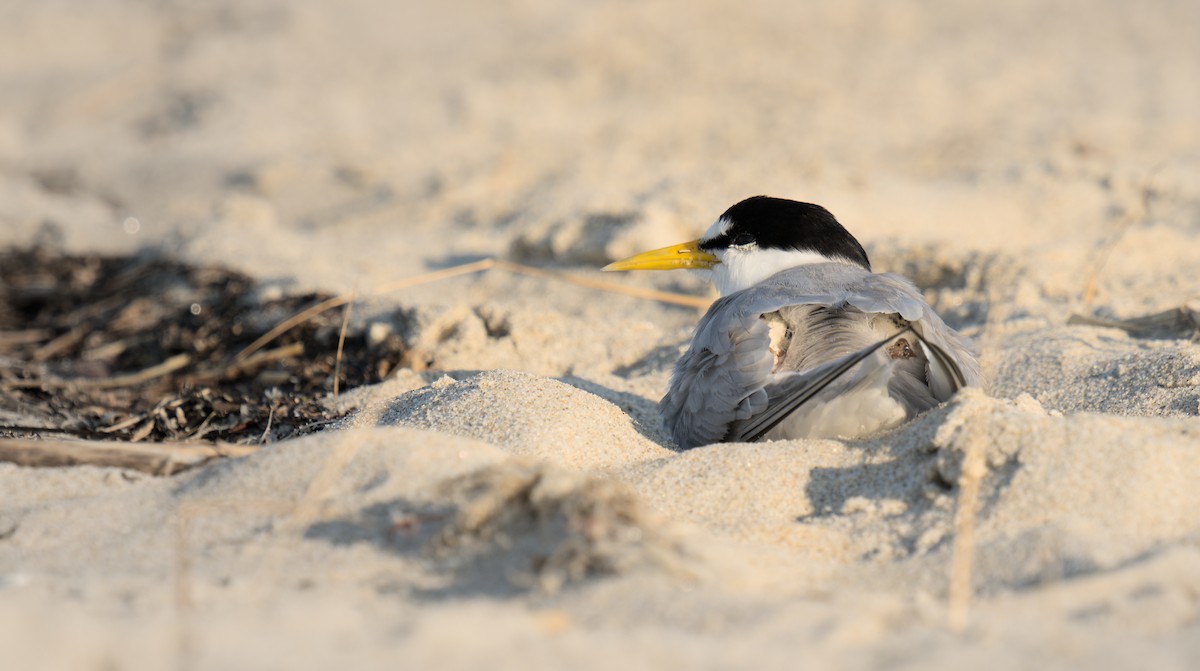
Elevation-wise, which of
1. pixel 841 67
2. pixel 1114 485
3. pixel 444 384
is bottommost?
pixel 444 384

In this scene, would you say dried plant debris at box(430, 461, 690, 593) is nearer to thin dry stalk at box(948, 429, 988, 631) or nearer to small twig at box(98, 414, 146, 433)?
thin dry stalk at box(948, 429, 988, 631)

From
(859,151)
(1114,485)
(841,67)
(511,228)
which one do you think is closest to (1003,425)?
(1114,485)

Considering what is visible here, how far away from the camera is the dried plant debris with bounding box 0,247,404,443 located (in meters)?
3.29

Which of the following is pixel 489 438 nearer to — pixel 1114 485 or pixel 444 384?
pixel 444 384

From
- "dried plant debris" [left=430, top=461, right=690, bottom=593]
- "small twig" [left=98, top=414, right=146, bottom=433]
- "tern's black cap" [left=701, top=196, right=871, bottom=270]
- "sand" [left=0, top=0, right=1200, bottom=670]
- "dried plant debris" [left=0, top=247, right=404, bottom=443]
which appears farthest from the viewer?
"tern's black cap" [left=701, top=196, right=871, bottom=270]

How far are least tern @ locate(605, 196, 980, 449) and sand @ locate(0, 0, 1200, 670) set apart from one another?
0.14m

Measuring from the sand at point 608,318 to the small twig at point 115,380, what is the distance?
717 mm

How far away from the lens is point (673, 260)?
149 inches

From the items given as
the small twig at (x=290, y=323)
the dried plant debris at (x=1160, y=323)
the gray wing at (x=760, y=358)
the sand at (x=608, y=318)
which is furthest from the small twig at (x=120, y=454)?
the dried plant debris at (x=1160, y=323)

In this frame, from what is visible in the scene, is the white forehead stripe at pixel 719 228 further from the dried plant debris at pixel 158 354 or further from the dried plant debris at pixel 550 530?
the dried plant debris at pixel 550 530

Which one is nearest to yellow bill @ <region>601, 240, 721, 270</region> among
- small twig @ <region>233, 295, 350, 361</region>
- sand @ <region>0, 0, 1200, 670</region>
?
sand @ <region>0, 0, 1200, 670</region>

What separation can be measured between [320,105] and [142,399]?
424 cm

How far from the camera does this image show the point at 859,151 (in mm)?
6461

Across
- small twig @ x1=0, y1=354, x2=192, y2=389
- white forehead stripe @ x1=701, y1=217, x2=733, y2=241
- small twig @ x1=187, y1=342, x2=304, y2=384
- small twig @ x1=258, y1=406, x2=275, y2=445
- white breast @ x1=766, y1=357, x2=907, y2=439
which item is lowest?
small twig @ x1=0, y1=354, x2=192, y2=389
